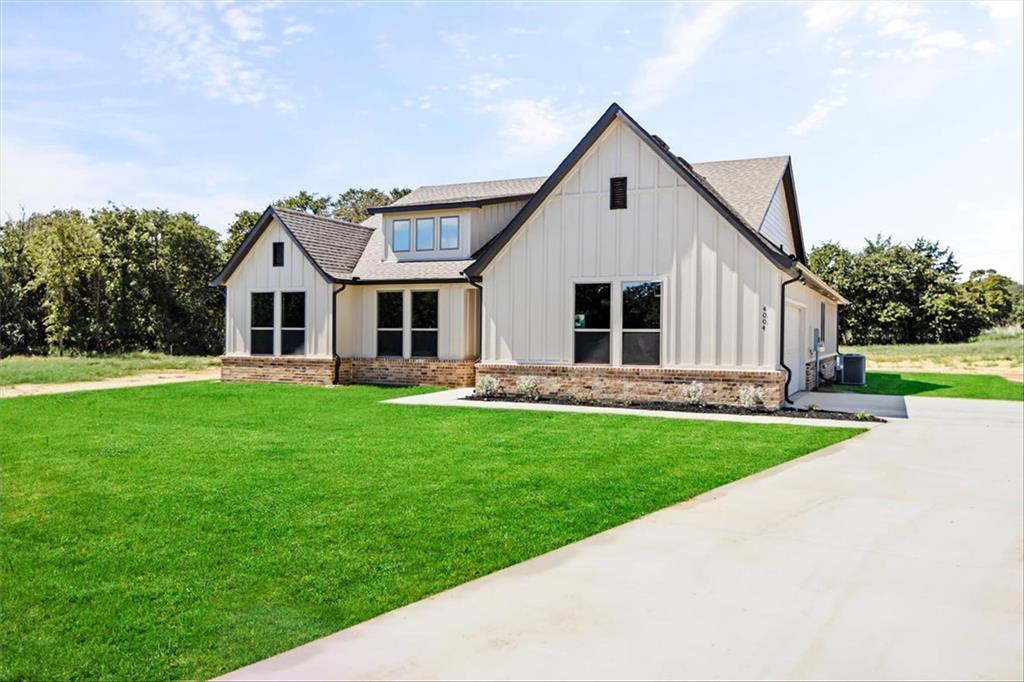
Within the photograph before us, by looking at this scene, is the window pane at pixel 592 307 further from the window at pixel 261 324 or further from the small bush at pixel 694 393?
the window at pixel 261 324

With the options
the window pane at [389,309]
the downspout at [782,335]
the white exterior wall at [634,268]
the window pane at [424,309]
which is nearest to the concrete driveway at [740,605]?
the downspout at [782,335]

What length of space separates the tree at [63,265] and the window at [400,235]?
73.5ft

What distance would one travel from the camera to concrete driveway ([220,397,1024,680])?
141 inches

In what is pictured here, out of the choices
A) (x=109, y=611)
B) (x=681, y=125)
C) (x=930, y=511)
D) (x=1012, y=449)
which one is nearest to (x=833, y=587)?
(x=930, y=511)

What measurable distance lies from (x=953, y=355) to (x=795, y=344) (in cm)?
2133

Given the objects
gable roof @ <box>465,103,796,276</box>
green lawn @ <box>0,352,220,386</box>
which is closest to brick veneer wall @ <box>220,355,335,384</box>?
green lawn @ <box>0,352,220,386</box>

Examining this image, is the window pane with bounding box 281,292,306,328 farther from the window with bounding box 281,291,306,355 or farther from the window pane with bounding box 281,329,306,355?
the window pane with bounding box 281,329,306,355

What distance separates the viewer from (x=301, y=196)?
46.8 m

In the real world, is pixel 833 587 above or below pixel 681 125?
below

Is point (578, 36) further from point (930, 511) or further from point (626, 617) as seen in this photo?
point (626, 617)

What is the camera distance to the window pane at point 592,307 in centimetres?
1641

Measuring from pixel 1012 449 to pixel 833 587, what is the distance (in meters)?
7.43

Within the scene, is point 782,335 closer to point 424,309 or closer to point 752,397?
point 752,397

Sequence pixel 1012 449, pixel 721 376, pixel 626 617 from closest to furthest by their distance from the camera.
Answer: pixel 626 617 → pixel 1012 449 → pixel 721 376
